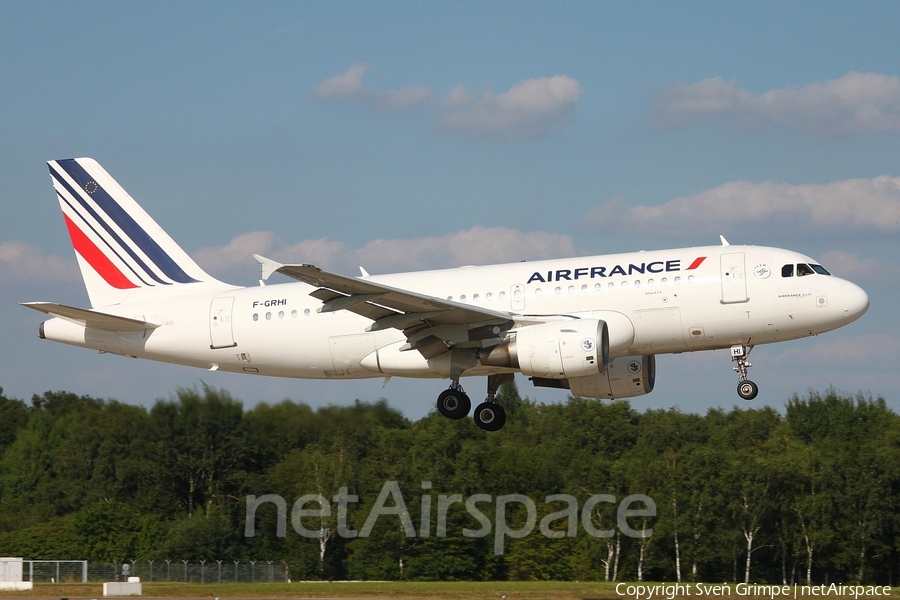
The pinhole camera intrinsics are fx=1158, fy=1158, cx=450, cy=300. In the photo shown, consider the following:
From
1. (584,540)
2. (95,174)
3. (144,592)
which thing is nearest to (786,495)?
(584,540)

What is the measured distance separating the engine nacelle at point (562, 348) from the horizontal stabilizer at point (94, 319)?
37.0 ft

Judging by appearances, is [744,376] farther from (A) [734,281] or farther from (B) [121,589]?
(B) [121,589]

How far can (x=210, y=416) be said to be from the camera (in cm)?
4228

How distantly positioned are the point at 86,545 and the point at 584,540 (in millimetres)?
25760

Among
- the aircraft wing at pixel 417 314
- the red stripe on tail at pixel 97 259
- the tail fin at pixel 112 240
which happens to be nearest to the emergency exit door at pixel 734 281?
the aircraft wing at pixel 417 314

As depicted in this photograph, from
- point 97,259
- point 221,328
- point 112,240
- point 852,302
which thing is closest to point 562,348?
point 852,302

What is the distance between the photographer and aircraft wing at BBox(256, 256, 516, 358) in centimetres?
2876

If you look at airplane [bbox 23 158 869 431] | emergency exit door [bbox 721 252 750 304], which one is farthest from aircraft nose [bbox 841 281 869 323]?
emergency exit door [bbox 721 252 750 304]

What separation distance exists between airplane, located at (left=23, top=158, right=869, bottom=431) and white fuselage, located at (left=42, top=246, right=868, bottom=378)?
0.13ft

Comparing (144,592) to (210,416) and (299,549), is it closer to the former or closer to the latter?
(210,416)
